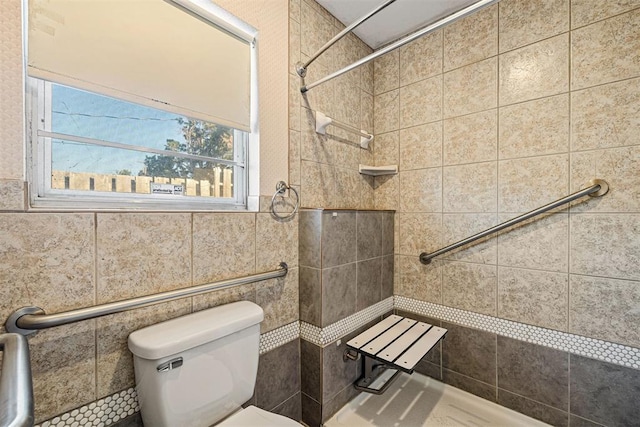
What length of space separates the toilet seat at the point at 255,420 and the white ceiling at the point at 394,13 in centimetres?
211

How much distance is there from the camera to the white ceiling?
156cm

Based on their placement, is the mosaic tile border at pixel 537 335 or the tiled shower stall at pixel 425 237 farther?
the mosaic tile border at pixel 537 335

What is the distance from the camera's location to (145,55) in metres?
0.99

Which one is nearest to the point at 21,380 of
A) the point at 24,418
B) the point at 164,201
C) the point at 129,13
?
the point at 24,418

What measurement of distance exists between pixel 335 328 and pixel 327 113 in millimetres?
1258

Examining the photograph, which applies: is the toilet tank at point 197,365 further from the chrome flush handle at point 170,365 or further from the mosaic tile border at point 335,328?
the mosaic tile border at point 335,328

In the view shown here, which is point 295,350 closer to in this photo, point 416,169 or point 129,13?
point 416,169

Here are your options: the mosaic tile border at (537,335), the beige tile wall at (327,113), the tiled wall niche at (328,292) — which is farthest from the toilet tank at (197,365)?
the mosaic tile border at (537,335)

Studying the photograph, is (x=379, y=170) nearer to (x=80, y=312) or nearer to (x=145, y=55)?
(x=145, y=55)

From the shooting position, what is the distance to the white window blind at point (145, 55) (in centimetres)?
82

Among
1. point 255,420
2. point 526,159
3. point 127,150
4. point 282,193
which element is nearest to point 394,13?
point 526,159

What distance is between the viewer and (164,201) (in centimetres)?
109

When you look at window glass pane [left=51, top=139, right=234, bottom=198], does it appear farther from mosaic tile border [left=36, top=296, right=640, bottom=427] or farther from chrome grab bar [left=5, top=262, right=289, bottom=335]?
mosaic tile border [left=36, top=296, right=640, bottom=427]

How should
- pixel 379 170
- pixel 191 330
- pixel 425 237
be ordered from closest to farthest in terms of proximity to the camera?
1. pixel 191 330
2. pixel 425 237
3. pixel 379 170
